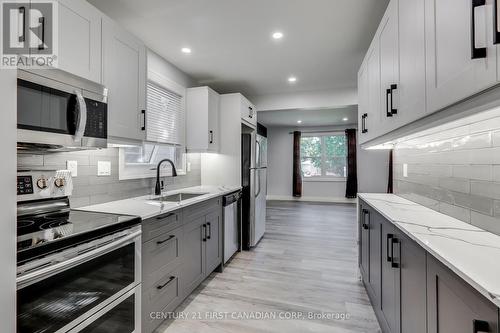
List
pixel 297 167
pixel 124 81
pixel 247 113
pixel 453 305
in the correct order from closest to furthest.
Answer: pixel 453 305 → pixel 124 81 → pixel 247 113 → pixel 297 167

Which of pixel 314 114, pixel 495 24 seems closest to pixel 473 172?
pixel 495 24

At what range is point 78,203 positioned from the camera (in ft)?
6.13

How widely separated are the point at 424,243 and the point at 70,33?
2.20 metres

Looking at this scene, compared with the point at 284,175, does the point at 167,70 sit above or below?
above

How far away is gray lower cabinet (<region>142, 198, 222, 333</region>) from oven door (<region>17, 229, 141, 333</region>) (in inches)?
5.3

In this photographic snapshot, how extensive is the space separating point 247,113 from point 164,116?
1243 millimetres

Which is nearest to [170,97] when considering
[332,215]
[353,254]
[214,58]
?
[214,58]

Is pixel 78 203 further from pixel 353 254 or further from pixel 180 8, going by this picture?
pixel 353 254

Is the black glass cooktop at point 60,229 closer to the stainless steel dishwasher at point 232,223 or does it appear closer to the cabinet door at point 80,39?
the cabinet door at point 80,39

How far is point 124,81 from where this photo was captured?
1.93 metres

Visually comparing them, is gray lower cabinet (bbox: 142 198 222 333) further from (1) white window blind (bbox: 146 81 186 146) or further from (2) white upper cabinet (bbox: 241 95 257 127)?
(2) white upper cabinet (bbox: 241 95 257 127)

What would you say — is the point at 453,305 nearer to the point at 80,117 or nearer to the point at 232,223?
the point at 80,117

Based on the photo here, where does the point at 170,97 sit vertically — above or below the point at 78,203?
above

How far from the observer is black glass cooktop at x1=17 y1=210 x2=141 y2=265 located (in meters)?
1.00
